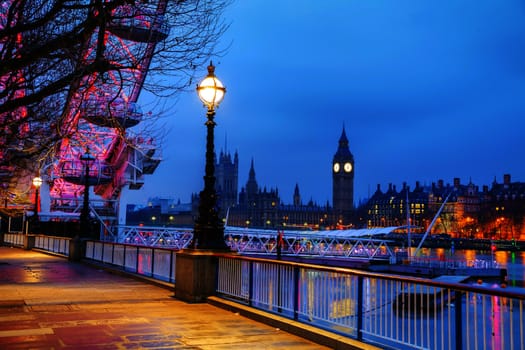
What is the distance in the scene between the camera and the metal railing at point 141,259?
17.5 meters

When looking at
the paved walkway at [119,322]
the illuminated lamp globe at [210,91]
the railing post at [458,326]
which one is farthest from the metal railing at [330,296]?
the illuminated lamp globe at [210,91]

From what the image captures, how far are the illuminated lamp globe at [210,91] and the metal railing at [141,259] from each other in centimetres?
461

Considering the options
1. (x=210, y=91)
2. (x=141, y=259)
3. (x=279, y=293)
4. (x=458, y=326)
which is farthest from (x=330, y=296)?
(x=141, y=259)

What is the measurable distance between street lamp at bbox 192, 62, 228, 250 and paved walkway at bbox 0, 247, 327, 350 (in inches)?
63.1

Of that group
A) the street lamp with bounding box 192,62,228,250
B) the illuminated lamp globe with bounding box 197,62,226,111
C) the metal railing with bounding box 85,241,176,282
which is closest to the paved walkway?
the metal railing with bounding box 85,241,176,282

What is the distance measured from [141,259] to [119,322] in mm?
9214

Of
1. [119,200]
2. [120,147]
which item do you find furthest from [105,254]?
[119,200]

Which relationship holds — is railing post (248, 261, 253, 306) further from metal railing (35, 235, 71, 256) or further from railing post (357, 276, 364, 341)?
metal railing (35, 235, 71, 256)

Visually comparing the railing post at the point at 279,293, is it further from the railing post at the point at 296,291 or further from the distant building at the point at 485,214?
the distant building at the point at 485,214

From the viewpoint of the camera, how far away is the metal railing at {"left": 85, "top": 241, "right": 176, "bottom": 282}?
17527 mm

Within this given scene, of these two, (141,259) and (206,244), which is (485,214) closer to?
(141,259)

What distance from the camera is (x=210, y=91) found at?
14000 millimetres

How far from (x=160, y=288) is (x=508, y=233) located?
15416 centimetres

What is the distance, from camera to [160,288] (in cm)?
1669
